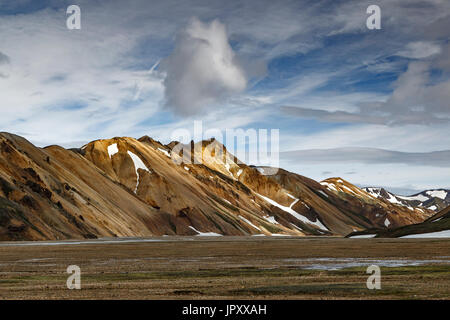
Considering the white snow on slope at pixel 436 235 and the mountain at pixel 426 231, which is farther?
the mountain at pixel 426 231

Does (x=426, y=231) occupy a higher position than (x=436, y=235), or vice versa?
(x=426, y=231)

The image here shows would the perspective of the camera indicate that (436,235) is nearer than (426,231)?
Yes

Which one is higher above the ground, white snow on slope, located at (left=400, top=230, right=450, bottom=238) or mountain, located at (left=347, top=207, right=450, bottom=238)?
mountain, located at (left=347, top=207, right=450, bottom=238)

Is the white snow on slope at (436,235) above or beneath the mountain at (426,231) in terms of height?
beneath

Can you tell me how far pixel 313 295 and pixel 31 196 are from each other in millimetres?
110033

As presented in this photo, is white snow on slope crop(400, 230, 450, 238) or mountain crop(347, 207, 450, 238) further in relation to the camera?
mountain crop(347, 207, 450, 238)

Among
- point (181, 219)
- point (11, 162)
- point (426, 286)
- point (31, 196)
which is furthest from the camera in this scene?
point (181, 219)
